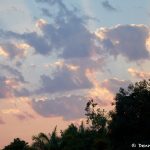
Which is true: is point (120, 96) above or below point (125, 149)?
above

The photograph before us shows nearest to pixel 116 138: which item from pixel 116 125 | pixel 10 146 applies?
pixel 116 125

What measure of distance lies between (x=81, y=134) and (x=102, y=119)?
18.7m

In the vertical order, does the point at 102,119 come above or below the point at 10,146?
above

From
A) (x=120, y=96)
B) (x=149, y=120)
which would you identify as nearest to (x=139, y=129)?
(x=149, y=120)

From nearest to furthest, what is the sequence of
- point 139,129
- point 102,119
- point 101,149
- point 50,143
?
point 101,149 < point 50,143 < point 139,129 < point 102,119

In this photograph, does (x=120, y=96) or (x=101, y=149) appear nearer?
(x=101, y=149)

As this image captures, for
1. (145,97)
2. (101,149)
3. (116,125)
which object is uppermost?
(145,97)

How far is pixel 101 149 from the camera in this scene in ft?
174

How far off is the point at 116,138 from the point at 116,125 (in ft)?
6.11

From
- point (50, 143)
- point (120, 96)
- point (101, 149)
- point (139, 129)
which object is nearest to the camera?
point (101, 149)

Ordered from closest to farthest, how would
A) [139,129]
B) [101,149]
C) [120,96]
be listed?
[101,149] → [139,129] → [120,96]

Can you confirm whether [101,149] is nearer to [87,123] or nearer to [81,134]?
[81,134]

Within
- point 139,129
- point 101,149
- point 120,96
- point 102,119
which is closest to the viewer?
point 101,149

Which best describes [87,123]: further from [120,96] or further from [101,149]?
[101,149]
